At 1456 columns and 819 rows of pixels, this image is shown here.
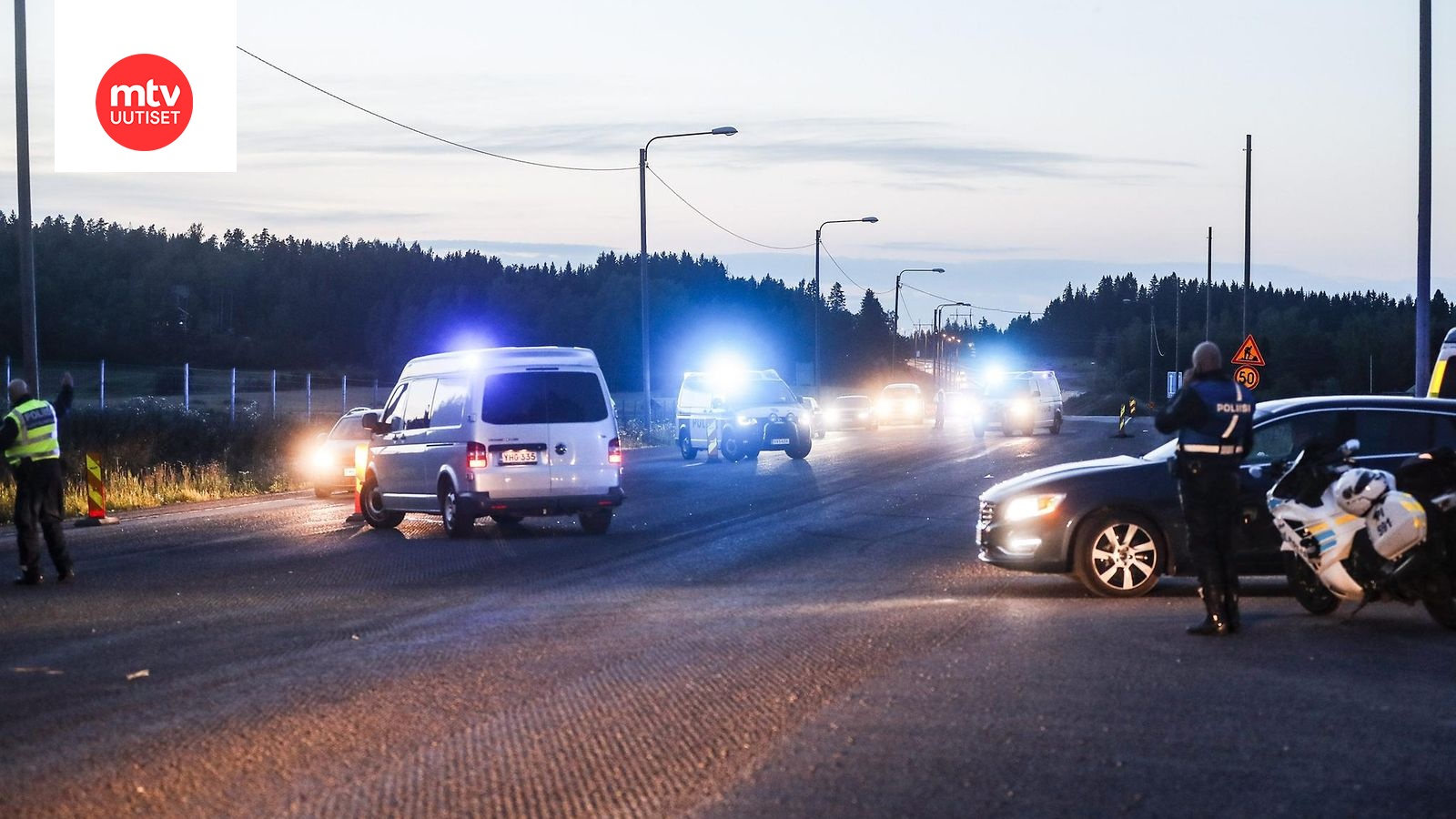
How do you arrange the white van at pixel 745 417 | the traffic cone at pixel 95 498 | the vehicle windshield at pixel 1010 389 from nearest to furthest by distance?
the traffic cone at pixel 95 498
the white van at pixel 745 417
the vehicle windshield at pixel 1010 389

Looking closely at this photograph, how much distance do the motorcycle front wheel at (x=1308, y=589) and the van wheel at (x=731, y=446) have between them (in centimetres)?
2503

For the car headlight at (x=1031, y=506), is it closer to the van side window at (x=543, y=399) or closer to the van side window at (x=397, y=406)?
the van side window at (x=543, y=399)

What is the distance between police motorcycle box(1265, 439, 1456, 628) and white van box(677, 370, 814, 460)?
2456 centimetres

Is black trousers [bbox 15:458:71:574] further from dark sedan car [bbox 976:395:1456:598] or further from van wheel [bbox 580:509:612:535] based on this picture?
dark sedan car [bbox 976:395:1456:598]

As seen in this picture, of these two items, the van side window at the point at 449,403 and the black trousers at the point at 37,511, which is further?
the van side window at the point at 449,403

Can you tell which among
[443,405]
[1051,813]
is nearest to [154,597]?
[443,405]

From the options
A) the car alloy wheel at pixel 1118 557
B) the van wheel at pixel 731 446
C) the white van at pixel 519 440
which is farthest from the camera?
the van wheel at pixel 731 446

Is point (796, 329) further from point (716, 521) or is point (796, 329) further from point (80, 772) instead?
point (80, 772)

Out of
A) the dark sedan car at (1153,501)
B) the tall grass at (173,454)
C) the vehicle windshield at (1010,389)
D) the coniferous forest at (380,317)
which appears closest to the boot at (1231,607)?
the dark sedan car at (1153,501)

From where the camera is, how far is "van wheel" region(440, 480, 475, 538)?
1753 centimetres

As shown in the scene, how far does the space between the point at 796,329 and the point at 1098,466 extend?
163 meters

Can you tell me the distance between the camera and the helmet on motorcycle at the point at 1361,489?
32.3ft

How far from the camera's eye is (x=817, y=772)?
645 cm

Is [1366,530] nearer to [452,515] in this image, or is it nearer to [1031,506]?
[1031,506]
